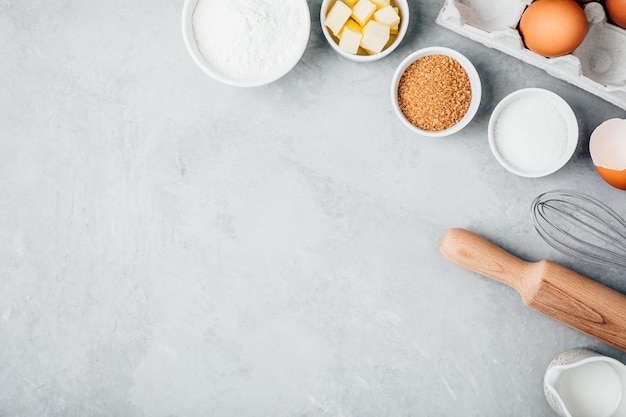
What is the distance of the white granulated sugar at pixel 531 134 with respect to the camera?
102 cm

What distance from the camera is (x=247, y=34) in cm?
100

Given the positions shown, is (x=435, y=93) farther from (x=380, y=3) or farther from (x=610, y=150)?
(x=610, y=150)

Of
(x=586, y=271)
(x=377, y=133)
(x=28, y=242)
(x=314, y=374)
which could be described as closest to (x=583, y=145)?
(x=586, y=271)

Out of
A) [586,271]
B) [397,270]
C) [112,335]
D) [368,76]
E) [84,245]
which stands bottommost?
[112,335]

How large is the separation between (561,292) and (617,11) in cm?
50

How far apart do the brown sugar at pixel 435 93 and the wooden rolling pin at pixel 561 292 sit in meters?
0.23

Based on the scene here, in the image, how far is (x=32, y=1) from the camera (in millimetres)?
1139

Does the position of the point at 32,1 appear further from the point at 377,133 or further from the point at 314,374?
the point at 314,374

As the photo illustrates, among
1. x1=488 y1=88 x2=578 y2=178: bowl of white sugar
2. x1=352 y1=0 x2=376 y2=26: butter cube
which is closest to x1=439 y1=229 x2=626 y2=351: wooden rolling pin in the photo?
x1=488 y1=88 x2=578 y2=178: bowl of white sugar

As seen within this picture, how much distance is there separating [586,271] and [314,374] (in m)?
0.57

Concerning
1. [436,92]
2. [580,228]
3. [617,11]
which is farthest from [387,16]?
[580,228]

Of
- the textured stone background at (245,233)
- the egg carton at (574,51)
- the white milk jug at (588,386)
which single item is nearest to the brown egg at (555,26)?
the egg carton at (574,51)

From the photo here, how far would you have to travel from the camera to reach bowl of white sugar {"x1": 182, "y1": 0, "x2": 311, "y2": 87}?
100 centimetres

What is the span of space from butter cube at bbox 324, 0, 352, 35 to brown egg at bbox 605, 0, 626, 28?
456 mm
